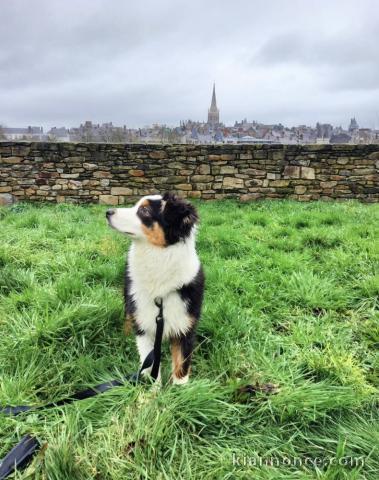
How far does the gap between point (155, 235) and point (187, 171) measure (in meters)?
5.59

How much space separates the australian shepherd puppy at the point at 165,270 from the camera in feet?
6.60

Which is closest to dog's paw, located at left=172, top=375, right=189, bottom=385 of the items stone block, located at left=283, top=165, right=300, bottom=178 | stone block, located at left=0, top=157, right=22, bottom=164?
stone block, located at left=283, top=165, right=300, bottom=178

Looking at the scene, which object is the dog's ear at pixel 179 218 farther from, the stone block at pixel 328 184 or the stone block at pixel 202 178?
the stone block at pixel 328 184

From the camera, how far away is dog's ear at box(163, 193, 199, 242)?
200cm

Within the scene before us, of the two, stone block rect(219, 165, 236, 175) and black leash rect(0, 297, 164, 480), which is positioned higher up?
stone block rect(219, 165, 236, 175)

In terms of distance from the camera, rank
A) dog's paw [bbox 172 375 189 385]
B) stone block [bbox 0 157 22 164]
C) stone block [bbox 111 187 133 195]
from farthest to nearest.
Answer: stone block [bbox 111 187 133 195] < stone block [bbox 0 157 22 164] < dog's paw [bbox 172 375 189 385]

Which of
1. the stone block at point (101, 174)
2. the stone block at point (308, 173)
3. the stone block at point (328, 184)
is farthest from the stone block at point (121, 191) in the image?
the stone block at point (328, 184)

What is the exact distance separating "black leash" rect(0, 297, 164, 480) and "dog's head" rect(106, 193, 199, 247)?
379 mm

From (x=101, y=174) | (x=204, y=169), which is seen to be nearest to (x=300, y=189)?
(x=204, y=169)

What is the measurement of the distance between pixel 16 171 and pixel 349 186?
287 inches

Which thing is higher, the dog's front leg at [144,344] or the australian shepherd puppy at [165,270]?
the australian shepherd puppy at [165,270]

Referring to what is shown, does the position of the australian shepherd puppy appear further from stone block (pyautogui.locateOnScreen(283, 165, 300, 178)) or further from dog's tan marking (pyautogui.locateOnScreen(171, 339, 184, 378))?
stone block (pyautogui.locateOnScreen(283, 165, 300, 178))

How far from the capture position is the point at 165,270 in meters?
2.03

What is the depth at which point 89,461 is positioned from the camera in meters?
1.49
